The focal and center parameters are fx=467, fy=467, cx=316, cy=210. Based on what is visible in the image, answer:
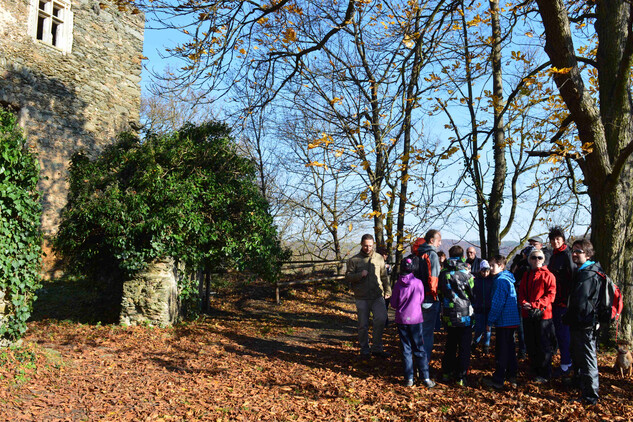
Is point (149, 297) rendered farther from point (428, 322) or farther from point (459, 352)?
point (459, 352)

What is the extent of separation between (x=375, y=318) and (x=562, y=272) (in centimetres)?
264

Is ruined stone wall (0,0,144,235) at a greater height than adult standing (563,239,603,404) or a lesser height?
greater

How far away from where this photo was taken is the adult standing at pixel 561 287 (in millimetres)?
5973

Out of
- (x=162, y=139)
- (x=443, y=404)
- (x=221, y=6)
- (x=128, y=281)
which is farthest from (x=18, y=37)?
(x=443, y=404)

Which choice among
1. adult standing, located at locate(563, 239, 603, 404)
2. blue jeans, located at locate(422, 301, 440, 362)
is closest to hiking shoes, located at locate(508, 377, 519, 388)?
adult standing, located at locate(563, 239, 603, 404)

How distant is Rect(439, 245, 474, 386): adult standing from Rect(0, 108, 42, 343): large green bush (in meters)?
5.35

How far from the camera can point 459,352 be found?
565 centimetres

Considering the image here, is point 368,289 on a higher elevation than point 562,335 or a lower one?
higher

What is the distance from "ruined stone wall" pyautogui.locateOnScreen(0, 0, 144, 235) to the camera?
11812 mm

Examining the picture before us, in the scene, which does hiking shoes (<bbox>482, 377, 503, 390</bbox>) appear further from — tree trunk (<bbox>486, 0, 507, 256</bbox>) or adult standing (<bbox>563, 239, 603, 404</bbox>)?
tree trunk (<bbox>486, 0, 507, 256</bbox>)

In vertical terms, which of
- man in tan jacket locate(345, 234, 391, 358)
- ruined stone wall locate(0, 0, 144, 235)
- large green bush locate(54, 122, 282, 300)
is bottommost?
man in tan jacket locate(345, 234, 391, 358)

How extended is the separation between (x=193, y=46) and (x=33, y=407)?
4656 mm

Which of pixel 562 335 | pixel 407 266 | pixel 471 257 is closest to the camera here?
pixel 407 266

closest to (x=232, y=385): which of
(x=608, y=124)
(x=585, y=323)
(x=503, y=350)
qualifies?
(x=503, y=350)
